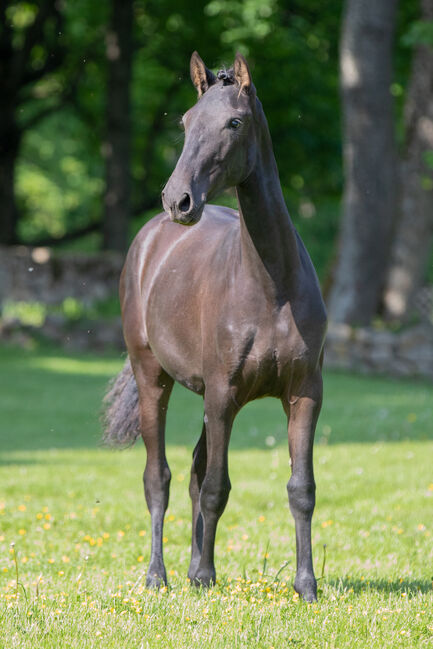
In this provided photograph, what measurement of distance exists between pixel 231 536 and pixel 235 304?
3108 millimetres

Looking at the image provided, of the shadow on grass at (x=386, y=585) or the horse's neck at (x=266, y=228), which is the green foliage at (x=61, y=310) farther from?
the horse's neck at (x=266, y=228)

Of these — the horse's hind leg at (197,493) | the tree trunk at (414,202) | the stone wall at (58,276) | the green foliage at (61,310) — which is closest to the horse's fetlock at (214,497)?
the horse's hind leg at (197,493)

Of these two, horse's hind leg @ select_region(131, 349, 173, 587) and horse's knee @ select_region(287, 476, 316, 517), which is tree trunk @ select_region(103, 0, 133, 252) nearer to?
horse's hind leg @ select_region(131, 349, 173, 587)

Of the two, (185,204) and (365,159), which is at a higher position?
(365,159)

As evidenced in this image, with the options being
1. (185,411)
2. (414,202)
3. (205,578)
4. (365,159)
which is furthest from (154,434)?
(414,202)

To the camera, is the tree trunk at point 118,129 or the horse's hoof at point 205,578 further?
the tree trunk at point 118,129

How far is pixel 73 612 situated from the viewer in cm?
473

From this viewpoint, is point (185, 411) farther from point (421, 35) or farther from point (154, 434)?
point (154, 434)

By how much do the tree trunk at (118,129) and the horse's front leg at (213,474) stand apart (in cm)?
1979

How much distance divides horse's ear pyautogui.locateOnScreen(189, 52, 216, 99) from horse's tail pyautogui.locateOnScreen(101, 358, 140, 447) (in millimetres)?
2220

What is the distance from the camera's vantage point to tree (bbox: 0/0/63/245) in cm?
2595

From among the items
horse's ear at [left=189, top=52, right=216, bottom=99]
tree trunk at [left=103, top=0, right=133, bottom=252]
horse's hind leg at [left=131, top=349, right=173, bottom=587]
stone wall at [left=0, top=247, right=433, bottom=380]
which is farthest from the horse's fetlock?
tree trunk at [left=103, top=0, right=133, bottom=252]

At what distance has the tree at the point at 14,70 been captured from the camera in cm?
2595

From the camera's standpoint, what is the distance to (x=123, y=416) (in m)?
6.45
